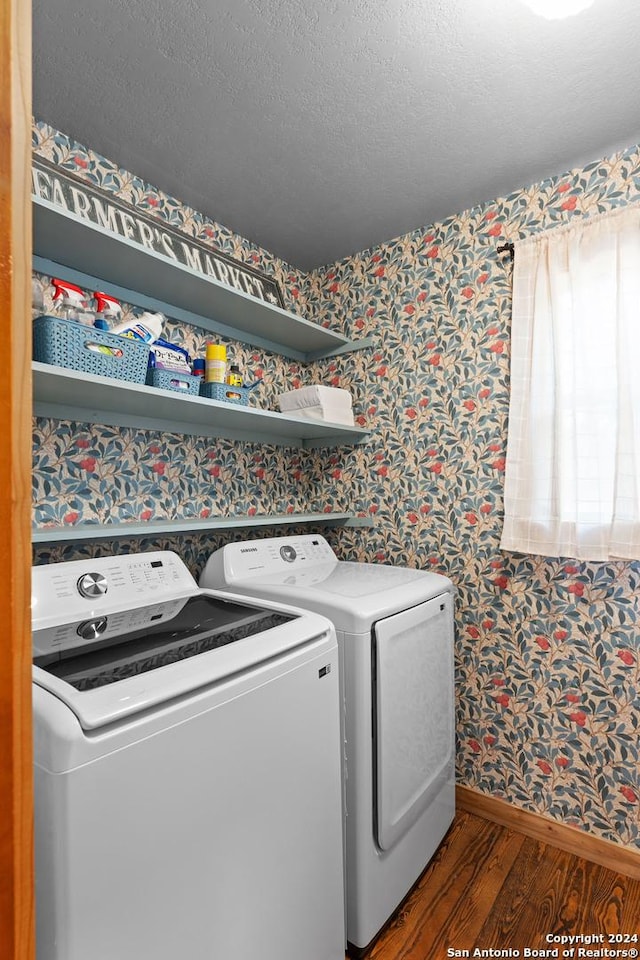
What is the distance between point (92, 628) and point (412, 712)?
3.45ft

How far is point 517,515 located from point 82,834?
5.60 ft

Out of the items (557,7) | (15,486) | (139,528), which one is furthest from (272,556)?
(557,7)

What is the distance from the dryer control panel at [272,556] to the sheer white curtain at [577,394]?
0.83 m

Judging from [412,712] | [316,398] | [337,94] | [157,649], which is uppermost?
[337,94]

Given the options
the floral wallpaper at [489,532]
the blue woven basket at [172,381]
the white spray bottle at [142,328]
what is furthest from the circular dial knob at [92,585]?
the floral wallpaper at [489,532]

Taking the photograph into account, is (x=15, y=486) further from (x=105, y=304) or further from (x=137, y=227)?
(x=137, y=227)

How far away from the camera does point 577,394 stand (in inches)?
73.3

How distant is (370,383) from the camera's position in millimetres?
2510

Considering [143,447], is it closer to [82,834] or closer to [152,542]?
[152,542]

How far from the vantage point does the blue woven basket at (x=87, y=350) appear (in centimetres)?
139

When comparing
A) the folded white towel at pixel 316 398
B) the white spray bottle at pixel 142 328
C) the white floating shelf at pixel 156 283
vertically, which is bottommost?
the folded white towel at pixel 316 398

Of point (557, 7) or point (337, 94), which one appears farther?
point (337, 94)

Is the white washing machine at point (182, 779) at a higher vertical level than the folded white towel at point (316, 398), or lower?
lower

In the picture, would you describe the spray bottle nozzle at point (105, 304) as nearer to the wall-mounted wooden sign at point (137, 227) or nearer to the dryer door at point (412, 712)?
the wall-mounted wooden sign at point (137, 227)
